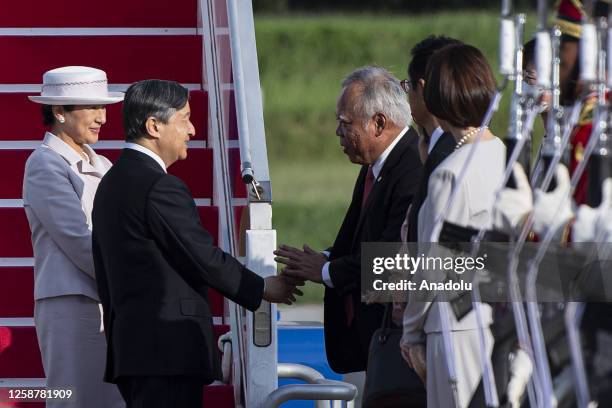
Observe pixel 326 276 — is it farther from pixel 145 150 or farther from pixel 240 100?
pixel 145 150

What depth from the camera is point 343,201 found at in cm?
2370

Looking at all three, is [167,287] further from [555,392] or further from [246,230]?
[555,392]

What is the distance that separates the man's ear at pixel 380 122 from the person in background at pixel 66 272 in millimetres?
1055

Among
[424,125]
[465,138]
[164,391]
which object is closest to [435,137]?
[424,125]

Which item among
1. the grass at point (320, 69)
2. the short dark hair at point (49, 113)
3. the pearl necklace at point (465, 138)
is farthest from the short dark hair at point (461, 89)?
the grass at point (320, 69)

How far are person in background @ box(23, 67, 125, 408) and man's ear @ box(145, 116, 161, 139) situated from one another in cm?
53

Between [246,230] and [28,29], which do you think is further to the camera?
[28,29]

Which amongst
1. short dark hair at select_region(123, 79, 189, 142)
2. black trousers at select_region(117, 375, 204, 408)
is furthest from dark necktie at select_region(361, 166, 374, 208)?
black trousers at select_region(117, 375, 204, 408)

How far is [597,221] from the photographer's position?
10.2 feet

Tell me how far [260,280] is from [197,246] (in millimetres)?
307

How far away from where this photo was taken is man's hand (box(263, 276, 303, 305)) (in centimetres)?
508

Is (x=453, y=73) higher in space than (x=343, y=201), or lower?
higher

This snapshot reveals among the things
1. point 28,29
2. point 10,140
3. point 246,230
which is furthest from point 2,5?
point 246,230

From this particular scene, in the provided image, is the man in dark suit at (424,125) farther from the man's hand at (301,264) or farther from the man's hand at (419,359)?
the man's hand at (301,264)
